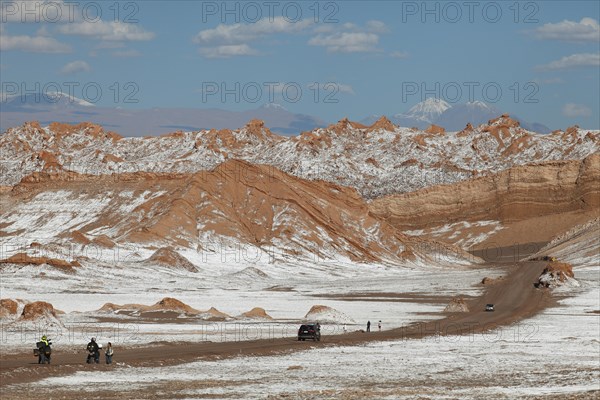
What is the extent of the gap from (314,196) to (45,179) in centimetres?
Answer: 5085

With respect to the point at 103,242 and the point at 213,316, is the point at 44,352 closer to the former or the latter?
the point at 213,316

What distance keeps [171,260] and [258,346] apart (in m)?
84.9

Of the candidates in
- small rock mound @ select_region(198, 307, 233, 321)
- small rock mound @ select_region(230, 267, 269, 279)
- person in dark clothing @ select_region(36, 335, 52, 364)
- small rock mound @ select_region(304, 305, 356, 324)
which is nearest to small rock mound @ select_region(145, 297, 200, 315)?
small rock mound @ select_region(198, 307, 233, 321)

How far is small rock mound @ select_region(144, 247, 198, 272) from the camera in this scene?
139m

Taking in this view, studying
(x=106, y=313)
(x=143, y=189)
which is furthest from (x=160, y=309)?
(x=143, y=189)

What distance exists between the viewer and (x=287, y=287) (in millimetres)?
125688

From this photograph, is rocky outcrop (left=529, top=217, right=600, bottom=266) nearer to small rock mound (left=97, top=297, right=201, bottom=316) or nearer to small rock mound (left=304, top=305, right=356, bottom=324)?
small rock mound (left=304, top=305, right=356, bottom=324)

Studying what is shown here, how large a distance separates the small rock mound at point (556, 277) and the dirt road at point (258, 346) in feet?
43.7

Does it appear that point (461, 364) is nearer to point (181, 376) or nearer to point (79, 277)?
point (181, 376)

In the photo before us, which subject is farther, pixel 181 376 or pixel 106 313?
pixel 106 313

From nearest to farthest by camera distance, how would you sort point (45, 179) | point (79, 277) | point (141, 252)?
1. point (79, 277)
2. point (141, 252)
3. point (45, 179)

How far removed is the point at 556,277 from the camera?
382 ft

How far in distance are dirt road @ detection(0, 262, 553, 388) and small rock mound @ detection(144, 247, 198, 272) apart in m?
48.0

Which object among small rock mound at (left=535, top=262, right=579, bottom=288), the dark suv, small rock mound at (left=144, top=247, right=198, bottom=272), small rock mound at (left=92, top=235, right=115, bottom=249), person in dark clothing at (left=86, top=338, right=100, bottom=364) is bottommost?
person in dark clothing at (left=86, top=338, right=100, bottom=364)
